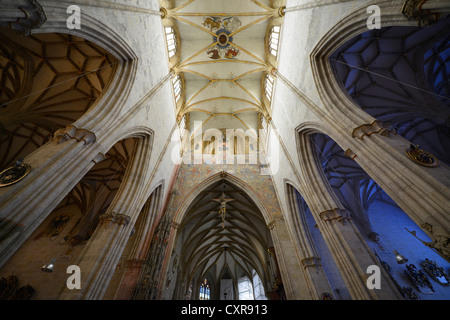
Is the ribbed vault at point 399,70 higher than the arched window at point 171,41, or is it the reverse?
the arched window at point 171,41

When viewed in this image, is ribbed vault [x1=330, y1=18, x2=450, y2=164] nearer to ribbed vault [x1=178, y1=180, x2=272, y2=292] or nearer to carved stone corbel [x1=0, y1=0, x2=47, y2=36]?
carved stone corbel [x1=0, y1=0, x2=47, y2=36]

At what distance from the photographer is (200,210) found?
1644cm

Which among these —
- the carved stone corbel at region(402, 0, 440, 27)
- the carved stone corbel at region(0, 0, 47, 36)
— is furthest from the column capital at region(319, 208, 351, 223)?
the carved stone corbel at region(0, 0, 47, 36)

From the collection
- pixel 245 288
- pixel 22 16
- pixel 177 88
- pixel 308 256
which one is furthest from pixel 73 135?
pixel 245 288

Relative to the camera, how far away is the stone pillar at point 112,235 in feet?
17.0

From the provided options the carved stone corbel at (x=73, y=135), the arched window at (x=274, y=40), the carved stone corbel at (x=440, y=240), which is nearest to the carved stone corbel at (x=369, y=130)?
the carved stone corbel at (x=440, y=240)

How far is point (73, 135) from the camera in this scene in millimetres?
4824

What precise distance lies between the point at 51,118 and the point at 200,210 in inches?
450

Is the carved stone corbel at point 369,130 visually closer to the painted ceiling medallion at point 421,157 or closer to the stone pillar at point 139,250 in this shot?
the painted ceiling medallion at point 421,157

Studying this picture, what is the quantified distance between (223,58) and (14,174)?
42.0ft

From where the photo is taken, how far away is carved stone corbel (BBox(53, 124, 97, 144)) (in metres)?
4.66

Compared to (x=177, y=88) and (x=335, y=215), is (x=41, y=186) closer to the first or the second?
(x=335, y=215)
